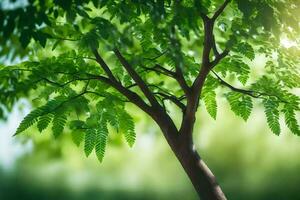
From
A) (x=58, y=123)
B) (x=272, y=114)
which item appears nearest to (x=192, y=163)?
(x=272, y=114)

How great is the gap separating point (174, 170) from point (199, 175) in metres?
8.74

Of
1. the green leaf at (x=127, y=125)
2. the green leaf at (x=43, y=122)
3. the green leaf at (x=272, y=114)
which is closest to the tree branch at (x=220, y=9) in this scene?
the green leaf at (x=272, y=114)

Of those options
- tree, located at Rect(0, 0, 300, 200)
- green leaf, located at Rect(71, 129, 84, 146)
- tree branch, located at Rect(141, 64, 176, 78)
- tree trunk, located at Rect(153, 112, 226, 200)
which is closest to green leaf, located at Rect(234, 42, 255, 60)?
tree, located at Rect(0, 0, 300, 200)

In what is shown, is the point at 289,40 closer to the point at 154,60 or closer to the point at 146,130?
the point at 154,60

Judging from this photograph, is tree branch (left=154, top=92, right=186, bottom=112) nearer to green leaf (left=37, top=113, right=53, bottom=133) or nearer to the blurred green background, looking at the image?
green leaf (left=37, top=113, right=53, bottom=133)

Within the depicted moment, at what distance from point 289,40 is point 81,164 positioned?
930 cm

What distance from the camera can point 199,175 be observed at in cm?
474

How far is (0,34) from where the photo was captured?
3.94 m

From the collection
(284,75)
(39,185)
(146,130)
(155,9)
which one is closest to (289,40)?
(284,75)

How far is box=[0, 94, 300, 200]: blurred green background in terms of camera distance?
39.4ft

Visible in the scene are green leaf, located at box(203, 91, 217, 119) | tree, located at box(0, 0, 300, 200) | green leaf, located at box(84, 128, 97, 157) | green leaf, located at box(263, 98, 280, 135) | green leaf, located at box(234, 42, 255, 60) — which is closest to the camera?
tree, located at box(0, 0, 300, 200)

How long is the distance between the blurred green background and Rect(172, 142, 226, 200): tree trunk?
627cm

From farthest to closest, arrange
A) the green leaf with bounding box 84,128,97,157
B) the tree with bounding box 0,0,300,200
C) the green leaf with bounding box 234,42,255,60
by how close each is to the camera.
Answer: the green leaf with bounding box 84,128,97,157 < the green leaf with bounding box 234,42,255,60 < the tree with bounding box 0,0,300,200

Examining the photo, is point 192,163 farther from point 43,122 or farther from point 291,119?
point 43,122
